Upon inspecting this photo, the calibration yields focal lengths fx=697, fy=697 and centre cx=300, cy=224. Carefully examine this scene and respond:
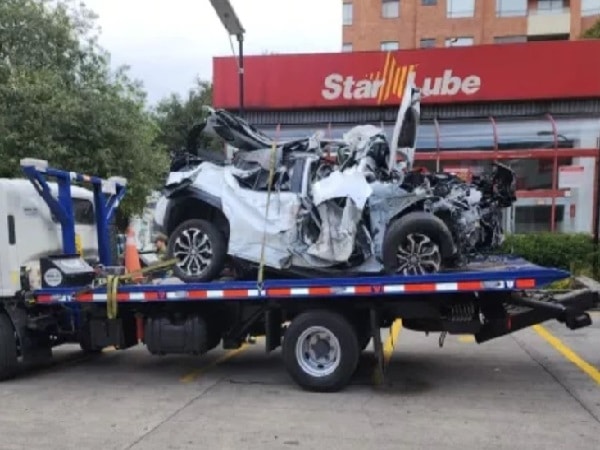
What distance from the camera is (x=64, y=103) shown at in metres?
15.2

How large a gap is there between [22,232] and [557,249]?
12.1 metres

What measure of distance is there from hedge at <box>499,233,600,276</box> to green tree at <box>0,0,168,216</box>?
31.0 ft

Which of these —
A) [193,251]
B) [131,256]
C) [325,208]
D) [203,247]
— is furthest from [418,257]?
[131,256]

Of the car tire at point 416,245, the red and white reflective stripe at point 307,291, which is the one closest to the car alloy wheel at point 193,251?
the red and white reflective stripe at point 307,291

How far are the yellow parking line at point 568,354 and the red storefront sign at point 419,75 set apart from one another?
9.02 meters

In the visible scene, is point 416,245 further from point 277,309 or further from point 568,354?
point 568,354

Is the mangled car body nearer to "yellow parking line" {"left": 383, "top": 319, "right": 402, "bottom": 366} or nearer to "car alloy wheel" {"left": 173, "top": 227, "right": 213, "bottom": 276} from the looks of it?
"car alloy wheel" {"left": 173, "top": 227, "right": 213, "bottom": 276}

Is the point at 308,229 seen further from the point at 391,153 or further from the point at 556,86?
the point at 556,86

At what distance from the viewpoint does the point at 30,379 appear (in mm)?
8383

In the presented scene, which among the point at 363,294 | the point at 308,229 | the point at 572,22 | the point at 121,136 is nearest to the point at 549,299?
the point at 363,294

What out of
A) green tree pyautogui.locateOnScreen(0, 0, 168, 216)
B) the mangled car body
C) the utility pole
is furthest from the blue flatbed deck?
green tree pyautogui.locateOnScreen(0, 0, 168, 216)

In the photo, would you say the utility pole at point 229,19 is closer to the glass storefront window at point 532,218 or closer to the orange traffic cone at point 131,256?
the orange traffic cone at point 131,256

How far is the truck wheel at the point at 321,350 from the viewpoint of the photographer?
285 inches

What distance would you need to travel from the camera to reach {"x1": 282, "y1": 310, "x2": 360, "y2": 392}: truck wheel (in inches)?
285
